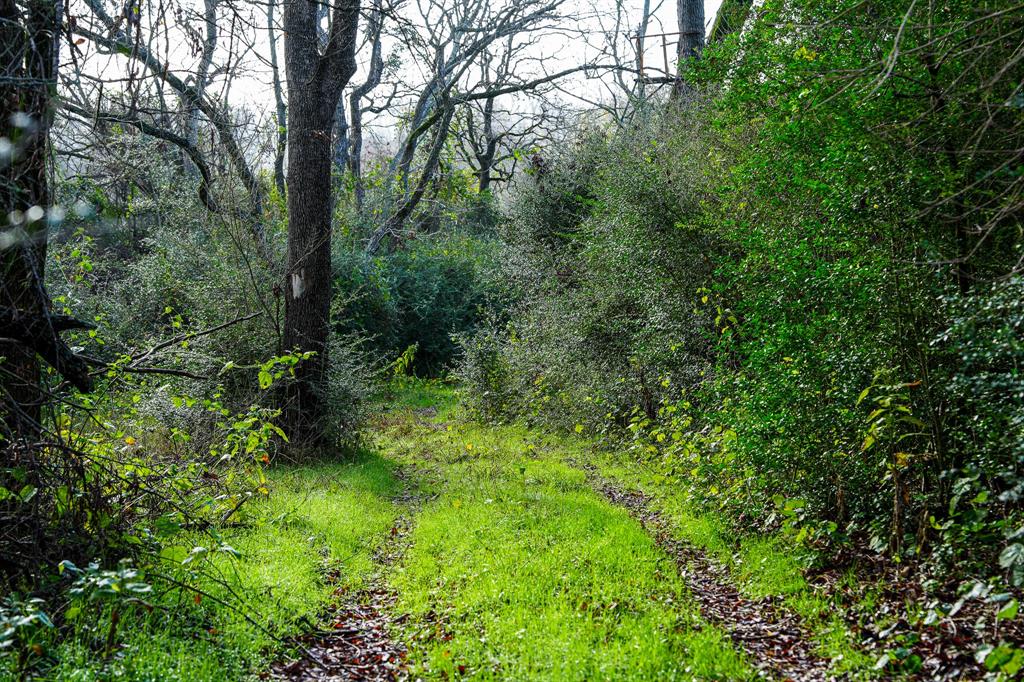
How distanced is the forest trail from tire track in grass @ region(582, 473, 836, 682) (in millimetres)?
13

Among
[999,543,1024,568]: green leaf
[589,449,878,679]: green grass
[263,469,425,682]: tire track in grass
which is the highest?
[999,543,1024,568]: green leaf

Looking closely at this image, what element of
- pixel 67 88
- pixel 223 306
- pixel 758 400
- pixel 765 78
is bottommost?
pixel 758 400

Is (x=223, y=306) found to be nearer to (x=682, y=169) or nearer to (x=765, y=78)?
(x=682, y=169)

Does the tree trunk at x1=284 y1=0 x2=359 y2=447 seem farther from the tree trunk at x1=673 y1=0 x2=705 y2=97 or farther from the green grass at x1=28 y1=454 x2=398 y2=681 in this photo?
the tree trunk at x1=673 y1=0 x2=705 y2=97

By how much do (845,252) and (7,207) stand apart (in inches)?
270

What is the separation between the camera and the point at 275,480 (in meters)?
9.88

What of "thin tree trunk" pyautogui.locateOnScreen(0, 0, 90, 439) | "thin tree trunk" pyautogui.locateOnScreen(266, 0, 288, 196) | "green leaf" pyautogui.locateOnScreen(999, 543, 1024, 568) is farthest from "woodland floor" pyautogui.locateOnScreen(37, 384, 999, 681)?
"thin tree trunk" pyautogui.locateOnScreen(266, 0, 288, 196)

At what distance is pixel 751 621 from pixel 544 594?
1640mm

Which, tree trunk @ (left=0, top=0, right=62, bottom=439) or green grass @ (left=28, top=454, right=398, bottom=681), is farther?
tree trunk @ (left=0, top=0, right=62, bottom=439)

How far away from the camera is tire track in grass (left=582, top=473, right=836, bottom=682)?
4938 millimetres

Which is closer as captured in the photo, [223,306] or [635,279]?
[635,279]

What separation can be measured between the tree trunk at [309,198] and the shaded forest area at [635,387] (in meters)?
0.05

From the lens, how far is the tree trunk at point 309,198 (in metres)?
11.4

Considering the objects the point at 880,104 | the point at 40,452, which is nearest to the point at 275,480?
the point at 40,452
